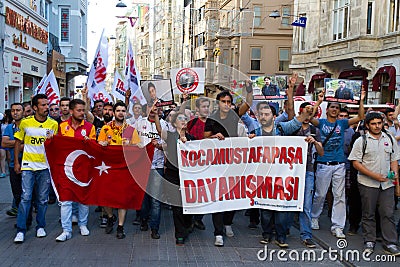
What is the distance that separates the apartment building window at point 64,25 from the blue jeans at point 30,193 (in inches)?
1024

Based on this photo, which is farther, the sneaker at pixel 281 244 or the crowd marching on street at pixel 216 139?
the sneaker at pixel 281 244

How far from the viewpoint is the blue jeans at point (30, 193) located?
23.2ft

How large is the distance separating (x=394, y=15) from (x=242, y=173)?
16.8 metres

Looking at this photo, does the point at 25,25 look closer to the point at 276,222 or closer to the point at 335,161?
the point at 335,161

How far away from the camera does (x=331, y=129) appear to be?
7699 millimetres

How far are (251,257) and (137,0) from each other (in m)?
96.1

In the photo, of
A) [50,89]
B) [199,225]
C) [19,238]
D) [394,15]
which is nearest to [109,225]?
[19,238]

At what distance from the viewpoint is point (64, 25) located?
31688 mm

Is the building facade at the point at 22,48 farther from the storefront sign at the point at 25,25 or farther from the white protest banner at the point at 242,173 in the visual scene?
the white protest banner at the point at 242,173

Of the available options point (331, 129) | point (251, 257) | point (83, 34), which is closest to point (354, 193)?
point (331, 129)

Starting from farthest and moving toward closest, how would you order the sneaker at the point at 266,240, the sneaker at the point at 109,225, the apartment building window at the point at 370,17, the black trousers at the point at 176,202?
1. the apartment building window at the point at 370,17
2. the sneaker at the point at 109,225
3. the sneaker at the point at 266,240
4. the black trousers at the point at 176,202

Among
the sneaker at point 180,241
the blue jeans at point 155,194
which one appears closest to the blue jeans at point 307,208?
the sneaker at point 180,241

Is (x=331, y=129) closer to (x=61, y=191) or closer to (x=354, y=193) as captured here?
(x=354, y=193)

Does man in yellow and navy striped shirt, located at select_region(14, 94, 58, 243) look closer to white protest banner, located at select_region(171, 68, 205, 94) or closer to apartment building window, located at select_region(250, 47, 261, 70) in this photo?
white protest banner, located at select_region(171, 68, 205, 94)
